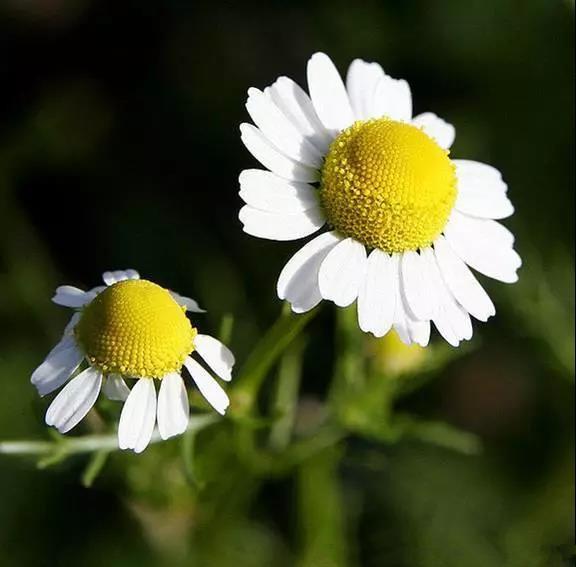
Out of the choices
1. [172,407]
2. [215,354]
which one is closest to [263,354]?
[215,354]

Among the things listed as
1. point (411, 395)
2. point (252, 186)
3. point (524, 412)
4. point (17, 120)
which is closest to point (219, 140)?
point (17, 120)

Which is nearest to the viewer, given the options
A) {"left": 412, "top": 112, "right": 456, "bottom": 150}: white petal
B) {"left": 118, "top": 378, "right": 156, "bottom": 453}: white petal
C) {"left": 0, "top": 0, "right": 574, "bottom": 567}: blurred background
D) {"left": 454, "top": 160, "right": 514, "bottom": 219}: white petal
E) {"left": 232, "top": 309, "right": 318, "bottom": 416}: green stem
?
{"left": 118, "top": 378, "right": 156, "bottom": 453}: white petal

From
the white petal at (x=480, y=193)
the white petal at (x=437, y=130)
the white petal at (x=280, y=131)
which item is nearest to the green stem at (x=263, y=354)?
the white petal at (x=280, y=131)

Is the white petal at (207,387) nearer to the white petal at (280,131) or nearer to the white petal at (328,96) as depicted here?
the white petal at (280,131)

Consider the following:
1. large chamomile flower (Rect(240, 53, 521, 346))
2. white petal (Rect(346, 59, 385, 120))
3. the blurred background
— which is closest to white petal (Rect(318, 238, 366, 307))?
large chamomile flower (Rect(240, 53, 521, 346))

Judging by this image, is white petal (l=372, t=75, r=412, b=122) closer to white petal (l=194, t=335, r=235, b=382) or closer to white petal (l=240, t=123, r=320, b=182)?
white petal (l=240, t=123, r=320, b=182)

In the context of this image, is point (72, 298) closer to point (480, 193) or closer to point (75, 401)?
point (75, 401)
